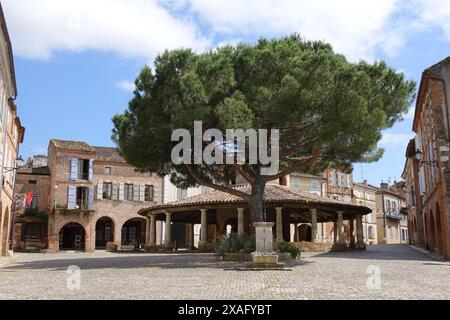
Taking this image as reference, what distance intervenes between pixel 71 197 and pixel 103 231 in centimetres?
659

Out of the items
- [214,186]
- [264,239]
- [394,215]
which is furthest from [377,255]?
[394,215]

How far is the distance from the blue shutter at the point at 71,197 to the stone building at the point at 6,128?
7203mm

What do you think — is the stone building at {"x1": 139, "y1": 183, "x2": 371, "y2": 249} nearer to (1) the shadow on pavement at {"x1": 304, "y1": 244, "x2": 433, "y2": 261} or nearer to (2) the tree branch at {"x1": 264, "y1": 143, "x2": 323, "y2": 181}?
(1) the shadow on pavement at {"x1": 304, "y1": 244, "x2": 433, "y2": 261}

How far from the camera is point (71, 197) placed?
37.6 meters

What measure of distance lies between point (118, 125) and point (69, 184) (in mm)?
19823

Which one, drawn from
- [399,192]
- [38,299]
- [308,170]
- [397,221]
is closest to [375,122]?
[308,170]

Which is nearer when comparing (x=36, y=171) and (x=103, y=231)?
(x=36, y=171)

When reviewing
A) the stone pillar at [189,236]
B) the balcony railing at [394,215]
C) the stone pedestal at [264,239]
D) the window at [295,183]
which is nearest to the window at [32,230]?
the stone pillar at [189,236]

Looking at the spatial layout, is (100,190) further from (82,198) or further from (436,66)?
(436,66)

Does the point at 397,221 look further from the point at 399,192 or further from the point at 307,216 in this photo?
the point at 307,216

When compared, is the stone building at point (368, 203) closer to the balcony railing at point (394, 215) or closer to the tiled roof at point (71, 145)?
the balcony railing at point (394, 215)

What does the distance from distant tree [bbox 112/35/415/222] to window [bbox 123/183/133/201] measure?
73.1 ft

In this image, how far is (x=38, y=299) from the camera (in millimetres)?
8328

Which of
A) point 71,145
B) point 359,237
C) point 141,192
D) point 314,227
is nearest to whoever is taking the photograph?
point 314,227
